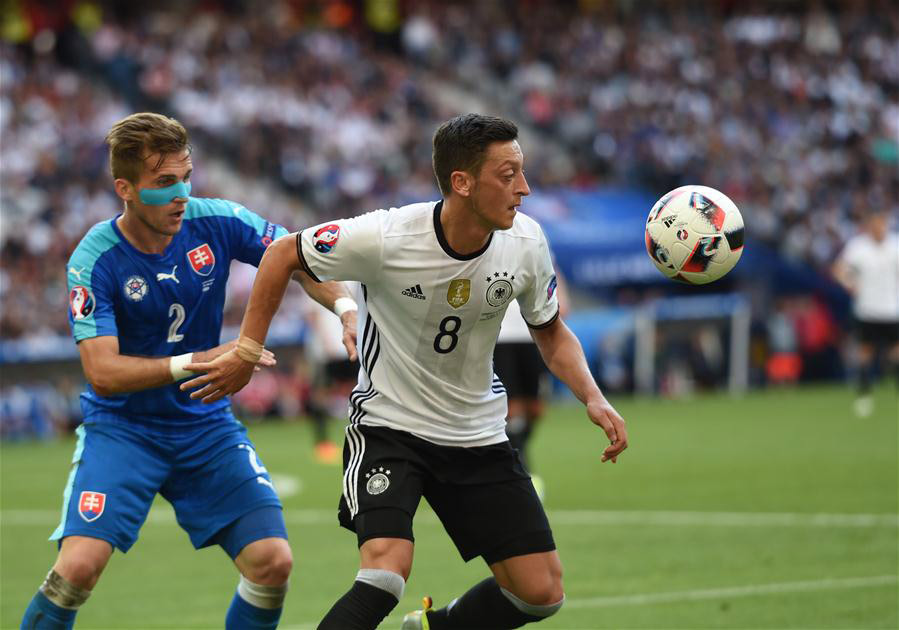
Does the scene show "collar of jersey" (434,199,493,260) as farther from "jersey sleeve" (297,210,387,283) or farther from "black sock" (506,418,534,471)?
"black sock" (506,418,534,471)

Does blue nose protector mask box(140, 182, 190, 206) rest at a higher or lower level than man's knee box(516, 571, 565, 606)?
higher

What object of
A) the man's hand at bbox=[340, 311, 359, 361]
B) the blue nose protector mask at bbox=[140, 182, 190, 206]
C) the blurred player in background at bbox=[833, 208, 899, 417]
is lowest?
the blurred player in background at bbox=[833, 208, 899, 417]

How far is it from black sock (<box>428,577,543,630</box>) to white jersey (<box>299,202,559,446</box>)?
64 centimetres

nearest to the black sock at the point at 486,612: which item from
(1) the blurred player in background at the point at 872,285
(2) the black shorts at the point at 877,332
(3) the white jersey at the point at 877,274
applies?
(1) the blurred player in background at the point at 872,285

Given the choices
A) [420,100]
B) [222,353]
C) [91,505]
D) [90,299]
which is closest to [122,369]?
[90,299]

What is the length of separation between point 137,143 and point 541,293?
1.85 meters

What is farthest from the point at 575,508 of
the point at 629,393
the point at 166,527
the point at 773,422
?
the point at 629,393

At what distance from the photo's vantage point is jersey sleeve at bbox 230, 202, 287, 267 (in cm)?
638

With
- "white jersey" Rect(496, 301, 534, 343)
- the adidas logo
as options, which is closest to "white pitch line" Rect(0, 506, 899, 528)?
"white jersey" Rect(496, 301, 534, 343)

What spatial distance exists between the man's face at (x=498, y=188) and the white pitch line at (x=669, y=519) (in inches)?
237

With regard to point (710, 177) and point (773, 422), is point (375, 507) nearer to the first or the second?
point (773, 422)

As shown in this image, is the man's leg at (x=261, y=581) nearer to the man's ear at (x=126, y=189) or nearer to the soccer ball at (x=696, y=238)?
the man's ear at (x=126, y=189)

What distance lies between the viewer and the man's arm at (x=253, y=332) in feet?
18.1

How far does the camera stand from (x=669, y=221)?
6.33 m
